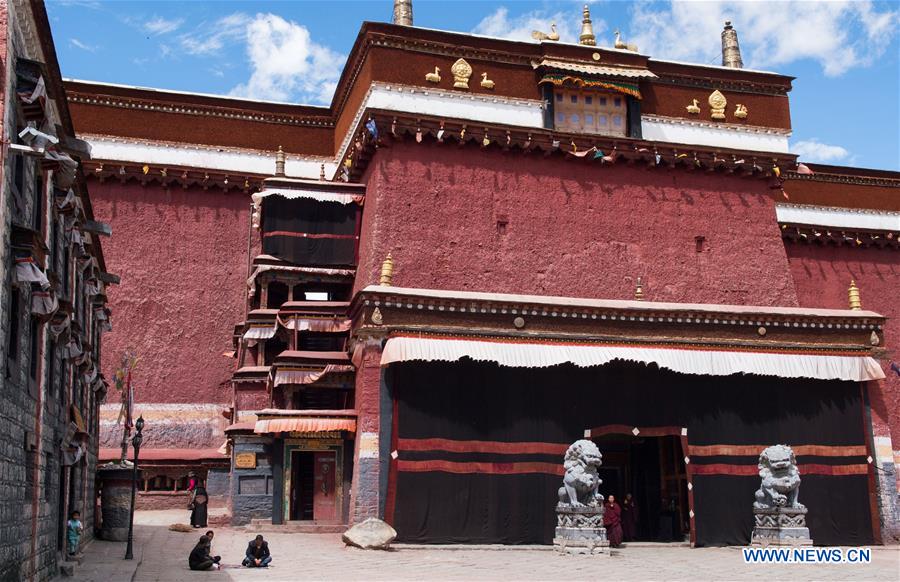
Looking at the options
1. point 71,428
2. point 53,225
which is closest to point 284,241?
point 71,428

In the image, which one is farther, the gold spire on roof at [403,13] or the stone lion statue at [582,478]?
the gold spire on roof at [403,13]

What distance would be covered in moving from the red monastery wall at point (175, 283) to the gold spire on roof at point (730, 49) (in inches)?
705

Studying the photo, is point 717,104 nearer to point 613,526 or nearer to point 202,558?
point 613,526

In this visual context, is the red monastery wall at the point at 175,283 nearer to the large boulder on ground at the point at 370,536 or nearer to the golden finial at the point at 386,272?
the golden finial at the point at 386,272

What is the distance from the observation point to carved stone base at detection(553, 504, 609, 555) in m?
19.7

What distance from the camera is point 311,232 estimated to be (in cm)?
2778

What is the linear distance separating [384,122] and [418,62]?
8.70ft

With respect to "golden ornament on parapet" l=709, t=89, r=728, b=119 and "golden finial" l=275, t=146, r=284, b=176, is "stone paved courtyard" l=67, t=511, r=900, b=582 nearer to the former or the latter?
"golden finial" l=275, t=146, r=284, b=176

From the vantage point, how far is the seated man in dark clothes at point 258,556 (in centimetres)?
1664

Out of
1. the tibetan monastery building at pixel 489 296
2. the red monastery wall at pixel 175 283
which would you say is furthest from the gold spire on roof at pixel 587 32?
the red monastery wall at pixel 175 283

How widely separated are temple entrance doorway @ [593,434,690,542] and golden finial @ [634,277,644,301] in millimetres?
3881

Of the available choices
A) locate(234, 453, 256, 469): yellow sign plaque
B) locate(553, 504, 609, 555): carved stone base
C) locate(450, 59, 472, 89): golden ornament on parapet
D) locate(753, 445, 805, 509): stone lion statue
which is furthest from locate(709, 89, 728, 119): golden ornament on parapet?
locate(234, 453, 256, 469): yellow sign plaque

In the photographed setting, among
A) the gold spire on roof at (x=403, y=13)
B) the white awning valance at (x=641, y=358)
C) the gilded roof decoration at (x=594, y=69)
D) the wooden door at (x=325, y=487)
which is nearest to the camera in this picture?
the white awning valance at (x=641, y=358)

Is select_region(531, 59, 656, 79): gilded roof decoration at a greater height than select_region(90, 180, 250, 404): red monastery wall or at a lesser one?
greater
